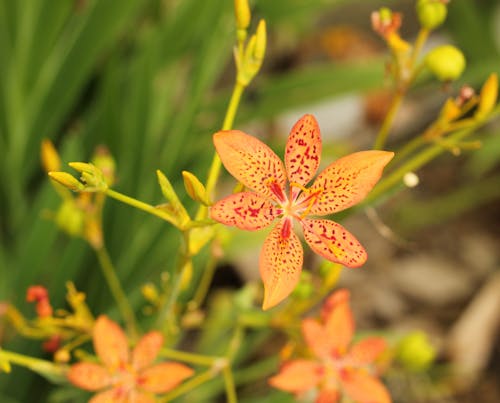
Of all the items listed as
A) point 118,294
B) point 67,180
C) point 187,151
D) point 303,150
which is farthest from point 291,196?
point 187,151

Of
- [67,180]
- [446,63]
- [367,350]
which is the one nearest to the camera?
[67,180]

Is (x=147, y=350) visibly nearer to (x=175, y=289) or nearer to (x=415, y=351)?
(x=175, y=289)

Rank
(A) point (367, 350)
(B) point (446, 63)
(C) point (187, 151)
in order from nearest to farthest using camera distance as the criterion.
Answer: (B) point (446, 63), (A) point (367, 350), (C) point (187, 151)

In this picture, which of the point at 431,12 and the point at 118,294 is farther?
the point at 118,294

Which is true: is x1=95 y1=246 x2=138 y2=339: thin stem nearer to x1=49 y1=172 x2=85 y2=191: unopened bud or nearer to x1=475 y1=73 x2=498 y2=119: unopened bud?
x1=49 y1=172 x2=85 y2=191: unopened bud

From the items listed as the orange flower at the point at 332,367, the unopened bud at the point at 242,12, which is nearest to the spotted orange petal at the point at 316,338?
the orange flower at the point at 332,367

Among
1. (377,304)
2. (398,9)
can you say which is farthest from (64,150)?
(398,9)

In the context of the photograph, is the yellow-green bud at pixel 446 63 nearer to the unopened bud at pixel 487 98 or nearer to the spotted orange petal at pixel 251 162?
the unopened bud at pixel 487 98

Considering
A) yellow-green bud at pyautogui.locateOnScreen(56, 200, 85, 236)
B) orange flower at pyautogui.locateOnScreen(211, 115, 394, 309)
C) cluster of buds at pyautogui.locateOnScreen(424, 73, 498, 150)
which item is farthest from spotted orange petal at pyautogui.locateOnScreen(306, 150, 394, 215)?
yellow-green bud at pyautogui.locateOnScreen(56, 200, 85, 236)
